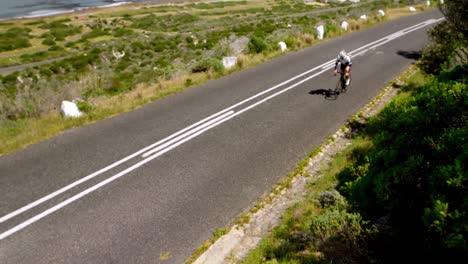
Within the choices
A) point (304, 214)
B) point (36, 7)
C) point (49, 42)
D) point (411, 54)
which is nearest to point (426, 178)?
point (304, 214)

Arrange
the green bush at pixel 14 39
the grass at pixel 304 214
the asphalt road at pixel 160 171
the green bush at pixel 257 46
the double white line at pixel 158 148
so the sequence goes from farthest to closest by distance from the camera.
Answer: the green bush at pixel 14 39 → the green bush at pixel 257 46 → the double white line at pixel 158 148 → the asphalt road at pixel 160 171 → the grass at pixel 304 214

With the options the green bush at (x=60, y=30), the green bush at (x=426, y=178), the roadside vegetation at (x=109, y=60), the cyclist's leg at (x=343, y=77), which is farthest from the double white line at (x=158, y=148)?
the green bush at (x=60, y=30)

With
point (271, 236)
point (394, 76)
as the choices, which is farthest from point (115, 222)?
point (394, 76)

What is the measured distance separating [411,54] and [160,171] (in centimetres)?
1691

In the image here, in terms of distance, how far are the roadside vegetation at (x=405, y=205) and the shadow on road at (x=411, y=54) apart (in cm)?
1402

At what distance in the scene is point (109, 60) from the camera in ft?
108

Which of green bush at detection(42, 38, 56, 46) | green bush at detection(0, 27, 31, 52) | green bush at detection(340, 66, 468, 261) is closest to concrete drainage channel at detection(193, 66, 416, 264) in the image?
green bush at detection(340, 66, 468, 261)

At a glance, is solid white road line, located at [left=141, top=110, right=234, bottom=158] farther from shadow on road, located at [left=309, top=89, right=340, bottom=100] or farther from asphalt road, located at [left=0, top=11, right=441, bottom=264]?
shadow on road, located at [left=309, top=89, right=340, bottom=100]

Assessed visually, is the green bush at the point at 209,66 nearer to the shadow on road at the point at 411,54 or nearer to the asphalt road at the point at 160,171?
the asphalt road at the point at 160,171

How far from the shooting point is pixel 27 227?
20.9 ft

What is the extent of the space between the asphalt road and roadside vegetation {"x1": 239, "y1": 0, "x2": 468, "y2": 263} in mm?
1546

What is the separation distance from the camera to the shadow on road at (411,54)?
61.1 ft

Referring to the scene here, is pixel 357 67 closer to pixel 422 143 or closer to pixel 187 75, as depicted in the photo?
pixel 187 75

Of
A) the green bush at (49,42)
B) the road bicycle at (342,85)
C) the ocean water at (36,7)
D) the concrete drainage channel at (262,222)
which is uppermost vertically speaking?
the ocean water at (36,7)
